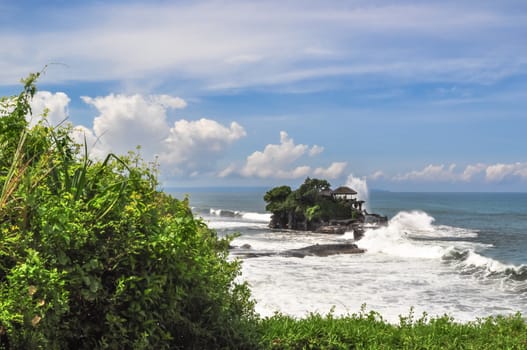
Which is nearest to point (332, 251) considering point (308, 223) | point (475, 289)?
point (475, 289)

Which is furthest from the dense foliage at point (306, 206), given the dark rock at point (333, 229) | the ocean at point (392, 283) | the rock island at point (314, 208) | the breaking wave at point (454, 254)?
the ocean at point (392, 283)

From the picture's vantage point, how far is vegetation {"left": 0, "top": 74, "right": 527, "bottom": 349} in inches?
140

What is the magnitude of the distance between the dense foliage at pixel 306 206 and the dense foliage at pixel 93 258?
1912 inches

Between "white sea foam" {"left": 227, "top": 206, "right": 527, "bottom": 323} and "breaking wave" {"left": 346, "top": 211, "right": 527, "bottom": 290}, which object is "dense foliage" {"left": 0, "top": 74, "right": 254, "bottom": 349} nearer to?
"white sea foam" {"left": 227, "top": 206, "right": 527, "bottom": 323}

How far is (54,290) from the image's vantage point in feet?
11.4

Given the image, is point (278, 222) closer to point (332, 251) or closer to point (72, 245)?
point (332, 251)

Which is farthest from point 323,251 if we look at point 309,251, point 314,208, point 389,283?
point 314,208

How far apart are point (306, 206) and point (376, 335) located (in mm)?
47468

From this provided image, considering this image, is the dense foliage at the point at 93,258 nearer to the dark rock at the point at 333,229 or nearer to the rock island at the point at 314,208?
the dark rock at the point at 333,229

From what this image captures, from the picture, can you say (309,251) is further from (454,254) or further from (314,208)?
(314,208)

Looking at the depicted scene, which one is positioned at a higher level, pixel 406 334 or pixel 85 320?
pixel 85 320

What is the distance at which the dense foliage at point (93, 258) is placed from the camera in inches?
140

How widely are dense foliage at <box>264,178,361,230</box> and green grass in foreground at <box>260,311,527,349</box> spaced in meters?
44.7

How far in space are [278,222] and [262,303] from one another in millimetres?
39698
